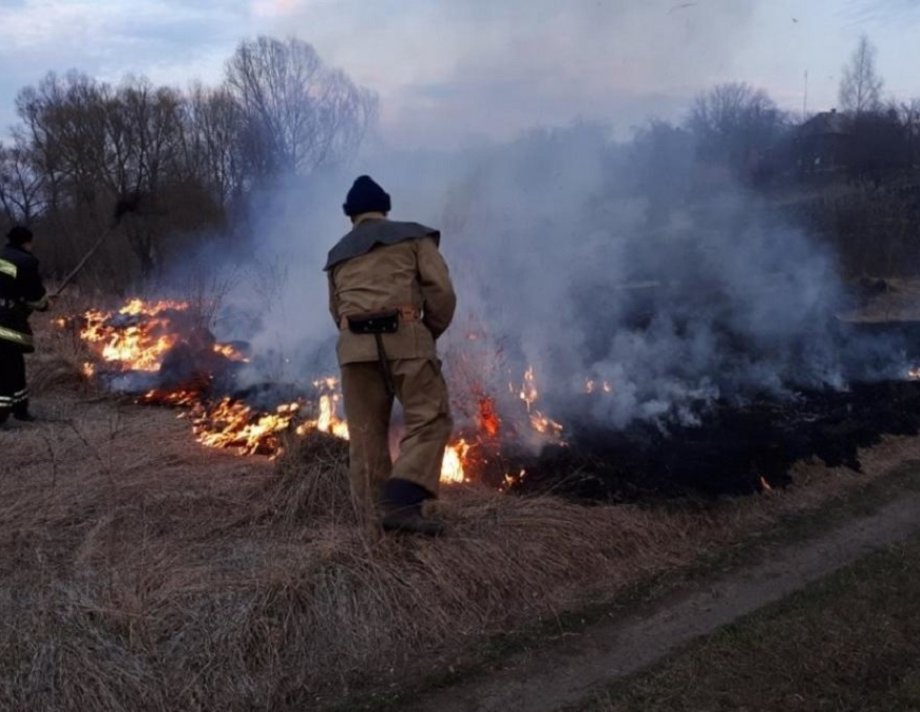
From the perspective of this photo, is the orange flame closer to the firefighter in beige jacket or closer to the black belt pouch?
the firefighter in beige jacket

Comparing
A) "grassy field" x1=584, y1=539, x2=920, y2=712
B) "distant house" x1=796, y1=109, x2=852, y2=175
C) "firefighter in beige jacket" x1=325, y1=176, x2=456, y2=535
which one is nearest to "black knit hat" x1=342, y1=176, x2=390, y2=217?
"firefighter in beige jacket" x1=325, y1=176, x2=456, y2=535

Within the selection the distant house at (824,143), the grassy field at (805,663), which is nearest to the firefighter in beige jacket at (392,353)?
the grassy field at (805,663)

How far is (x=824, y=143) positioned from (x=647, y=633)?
16940mm

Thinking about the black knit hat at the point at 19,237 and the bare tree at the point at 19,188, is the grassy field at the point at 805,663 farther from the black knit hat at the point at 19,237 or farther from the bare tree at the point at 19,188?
the bare tree at the point at 19,188

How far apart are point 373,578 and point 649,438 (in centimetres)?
316

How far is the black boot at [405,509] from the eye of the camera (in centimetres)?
421

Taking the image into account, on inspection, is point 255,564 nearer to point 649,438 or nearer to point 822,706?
point 822,706

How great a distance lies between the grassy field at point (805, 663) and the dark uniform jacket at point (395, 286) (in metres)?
1.95

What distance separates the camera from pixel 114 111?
87.6ft

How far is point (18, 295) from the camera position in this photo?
7.62 meters

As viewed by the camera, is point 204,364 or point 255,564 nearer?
point 255,564

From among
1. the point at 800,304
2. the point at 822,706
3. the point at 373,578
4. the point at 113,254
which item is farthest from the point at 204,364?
the point at 113,254

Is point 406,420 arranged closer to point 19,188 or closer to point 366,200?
point 366,200

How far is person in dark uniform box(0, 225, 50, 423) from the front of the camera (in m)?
7.38
